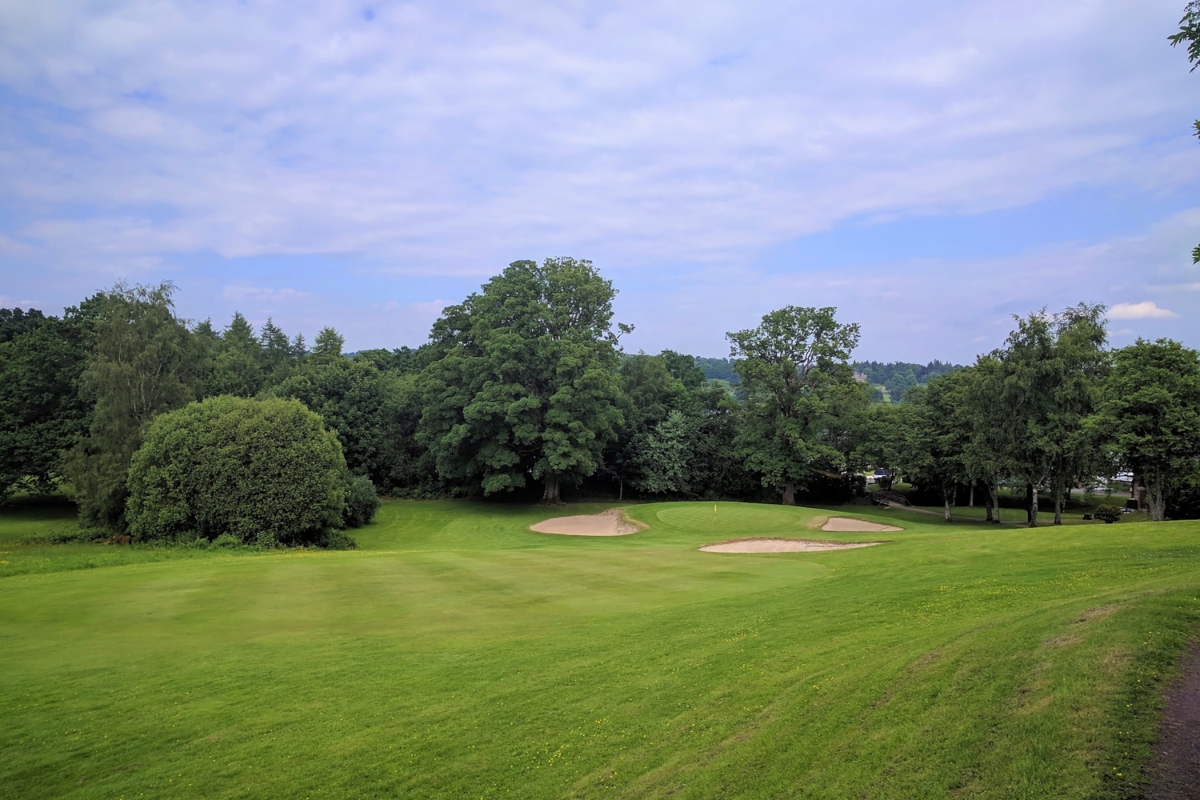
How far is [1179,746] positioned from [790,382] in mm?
48641

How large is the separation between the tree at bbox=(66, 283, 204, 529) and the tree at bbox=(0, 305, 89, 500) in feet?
19.0

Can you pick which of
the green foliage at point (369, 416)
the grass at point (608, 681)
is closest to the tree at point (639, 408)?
the green foliage at point (369, 416)

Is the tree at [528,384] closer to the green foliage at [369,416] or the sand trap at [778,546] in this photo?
the green foliage at [369,416]

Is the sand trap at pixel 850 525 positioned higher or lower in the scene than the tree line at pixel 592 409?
lower

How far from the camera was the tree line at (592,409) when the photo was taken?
35062mm

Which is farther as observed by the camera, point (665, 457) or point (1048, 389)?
point (665, 457)

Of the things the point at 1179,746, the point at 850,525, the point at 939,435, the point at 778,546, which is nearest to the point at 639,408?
the point at 939,435

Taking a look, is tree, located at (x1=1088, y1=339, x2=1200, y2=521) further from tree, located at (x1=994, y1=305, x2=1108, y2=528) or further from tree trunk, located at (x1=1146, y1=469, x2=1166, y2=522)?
tree, located at (x1=994, y1=305, x2=1108, y2=528)

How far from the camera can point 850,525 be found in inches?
1464

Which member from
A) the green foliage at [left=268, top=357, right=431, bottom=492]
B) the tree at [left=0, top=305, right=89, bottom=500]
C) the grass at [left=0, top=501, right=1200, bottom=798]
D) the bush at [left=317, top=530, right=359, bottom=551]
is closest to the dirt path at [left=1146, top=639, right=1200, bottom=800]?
the grass at [left=0, top=501, right=1200, bottom=798]

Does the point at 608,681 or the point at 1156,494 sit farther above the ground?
the point at 1156,494

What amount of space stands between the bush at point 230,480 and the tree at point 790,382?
32.9 metres

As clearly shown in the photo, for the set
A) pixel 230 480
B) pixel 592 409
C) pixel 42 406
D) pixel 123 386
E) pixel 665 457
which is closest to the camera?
pixel 230 480

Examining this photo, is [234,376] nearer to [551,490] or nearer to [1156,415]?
[551,490]
